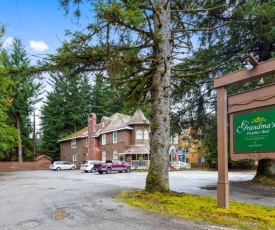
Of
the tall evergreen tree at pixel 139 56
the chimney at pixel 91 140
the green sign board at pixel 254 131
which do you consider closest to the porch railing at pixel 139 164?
the chimney at pixel 91 140

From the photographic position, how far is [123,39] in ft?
28.9

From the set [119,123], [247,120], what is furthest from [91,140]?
[247,120]

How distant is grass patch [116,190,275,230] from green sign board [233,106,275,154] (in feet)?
4.30

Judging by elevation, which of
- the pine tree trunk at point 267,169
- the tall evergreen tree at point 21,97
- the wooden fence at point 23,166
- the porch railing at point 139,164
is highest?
the tall evergreen tree at point 21,97

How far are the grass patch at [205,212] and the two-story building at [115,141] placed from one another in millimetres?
26130

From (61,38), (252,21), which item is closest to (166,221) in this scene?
(61,38)

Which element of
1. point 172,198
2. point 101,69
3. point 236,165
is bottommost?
point 236,165

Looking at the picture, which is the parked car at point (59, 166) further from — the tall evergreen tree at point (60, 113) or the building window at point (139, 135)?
the building window at point (139, 135)

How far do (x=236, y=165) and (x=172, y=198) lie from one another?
34.5 meters

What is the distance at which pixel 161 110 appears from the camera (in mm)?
8609

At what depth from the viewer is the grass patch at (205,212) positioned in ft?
16.8

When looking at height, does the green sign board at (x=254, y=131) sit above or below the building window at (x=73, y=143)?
above

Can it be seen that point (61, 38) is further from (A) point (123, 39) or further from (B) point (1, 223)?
(B) point (1, 223)

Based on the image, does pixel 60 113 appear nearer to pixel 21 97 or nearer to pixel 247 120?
pixel 21 97
